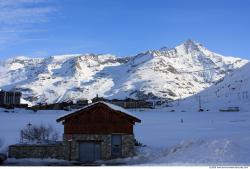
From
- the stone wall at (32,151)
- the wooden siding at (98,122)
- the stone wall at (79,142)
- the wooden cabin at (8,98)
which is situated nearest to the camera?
the stone wall at (32,151)

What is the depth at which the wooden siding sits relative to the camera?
43.8 m

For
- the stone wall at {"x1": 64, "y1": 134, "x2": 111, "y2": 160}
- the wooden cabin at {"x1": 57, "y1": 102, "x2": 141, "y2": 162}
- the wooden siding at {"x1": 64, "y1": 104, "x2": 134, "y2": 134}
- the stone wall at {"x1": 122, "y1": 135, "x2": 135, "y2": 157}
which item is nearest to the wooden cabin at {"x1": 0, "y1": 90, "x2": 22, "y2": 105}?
the wooden siding at {"x1": 64, "y1": 104, "x2": 134, "y2": 134}

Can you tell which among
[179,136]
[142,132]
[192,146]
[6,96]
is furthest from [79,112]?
[6,96]

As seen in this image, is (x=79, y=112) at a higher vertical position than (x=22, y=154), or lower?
higher

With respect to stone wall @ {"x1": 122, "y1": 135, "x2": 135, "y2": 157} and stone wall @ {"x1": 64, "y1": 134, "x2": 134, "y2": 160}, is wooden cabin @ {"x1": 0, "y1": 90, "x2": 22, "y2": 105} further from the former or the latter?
stone wall @ {"x1": 122, "y1": 135, "x2": 135, "y2": 157}

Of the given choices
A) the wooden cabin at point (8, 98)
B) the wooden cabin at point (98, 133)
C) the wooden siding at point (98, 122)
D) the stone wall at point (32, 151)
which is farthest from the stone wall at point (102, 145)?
the wooden cabin at point (8, 98)

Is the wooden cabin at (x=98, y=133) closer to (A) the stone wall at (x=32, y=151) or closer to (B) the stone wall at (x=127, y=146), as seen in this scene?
(B) the stone wall at (x=127, y=146)

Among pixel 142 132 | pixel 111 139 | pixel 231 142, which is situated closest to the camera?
pixel 231 142

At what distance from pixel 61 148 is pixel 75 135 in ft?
5.40

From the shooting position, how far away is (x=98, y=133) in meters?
43.8

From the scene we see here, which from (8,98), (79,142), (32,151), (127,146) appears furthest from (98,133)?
(8,98)

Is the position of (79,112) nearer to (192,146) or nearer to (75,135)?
(75,135)

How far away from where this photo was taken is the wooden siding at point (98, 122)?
4381cm

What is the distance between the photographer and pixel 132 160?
133 feet
